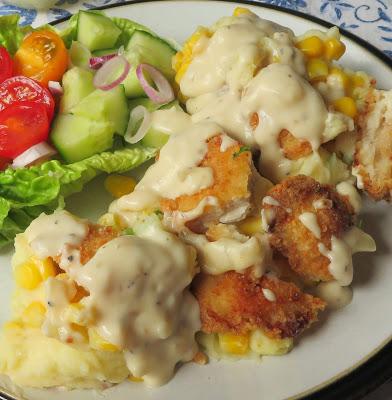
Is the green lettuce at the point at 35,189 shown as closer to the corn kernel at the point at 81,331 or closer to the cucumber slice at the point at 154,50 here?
the cucumber slice at the point at 154,50

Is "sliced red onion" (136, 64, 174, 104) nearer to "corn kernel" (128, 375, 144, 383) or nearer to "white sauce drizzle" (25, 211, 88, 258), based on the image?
"white sauce drizzle" (25, 211, 88, 258)

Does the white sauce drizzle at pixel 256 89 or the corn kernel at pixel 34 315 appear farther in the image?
the white sauce drizzle at pixel 256 89

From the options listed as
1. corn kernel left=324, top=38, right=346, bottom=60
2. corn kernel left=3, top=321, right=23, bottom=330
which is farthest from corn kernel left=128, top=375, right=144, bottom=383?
corn kernel left=324, top=38, right=346, bottom=60

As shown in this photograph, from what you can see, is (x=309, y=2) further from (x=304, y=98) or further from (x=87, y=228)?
(x=87, y=228)

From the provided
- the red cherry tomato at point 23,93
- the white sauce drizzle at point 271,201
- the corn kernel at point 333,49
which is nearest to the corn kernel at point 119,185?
the red cherry tomato at point 23,93

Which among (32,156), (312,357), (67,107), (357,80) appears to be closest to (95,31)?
(67,107)

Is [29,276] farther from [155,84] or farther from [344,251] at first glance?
[155,84]

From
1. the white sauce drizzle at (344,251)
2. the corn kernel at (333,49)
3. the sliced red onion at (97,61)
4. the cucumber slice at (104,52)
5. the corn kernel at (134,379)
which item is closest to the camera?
the corn kernel at (134,379)
